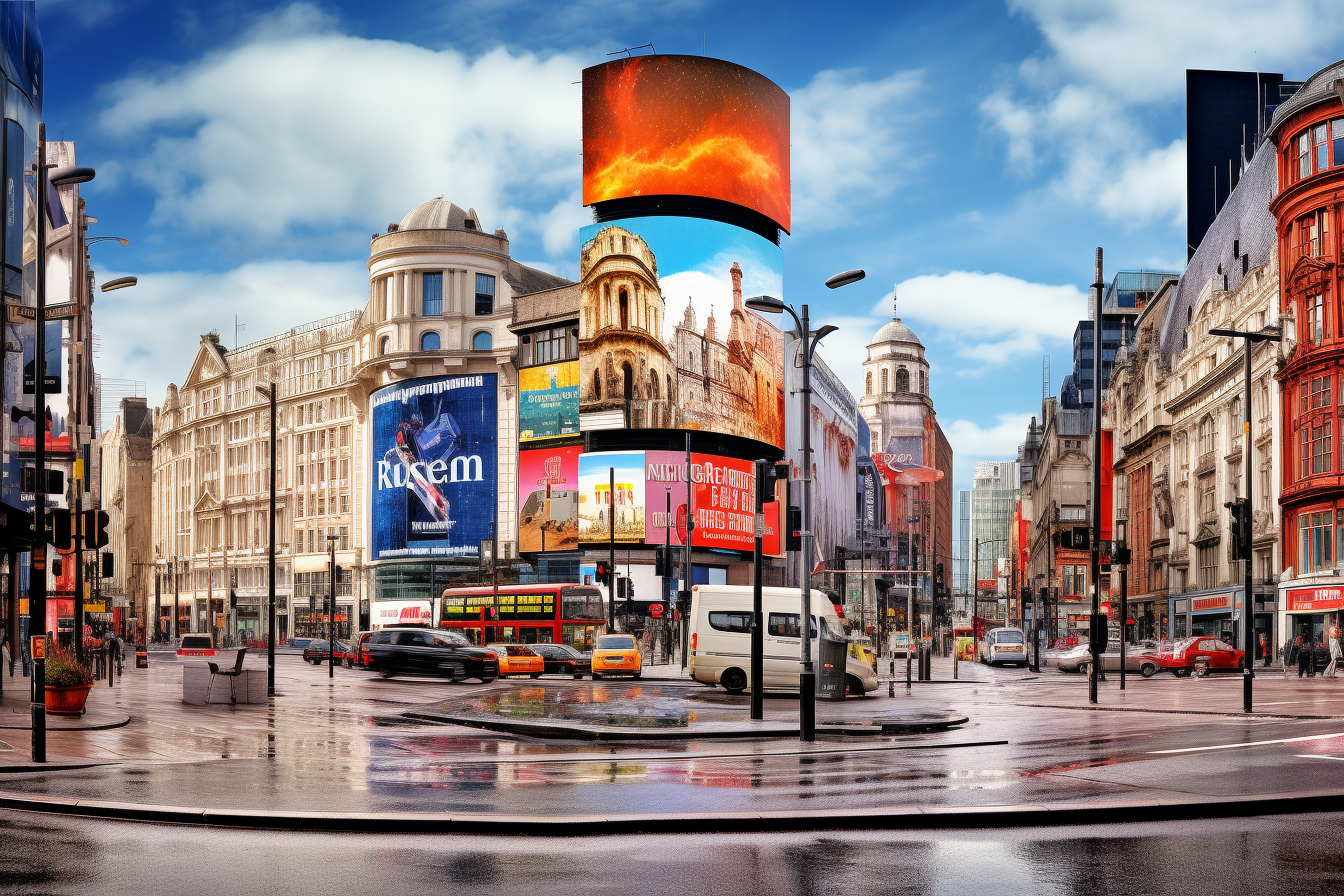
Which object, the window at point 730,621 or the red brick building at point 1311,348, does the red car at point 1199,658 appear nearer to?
the red brick building at point 1311,348

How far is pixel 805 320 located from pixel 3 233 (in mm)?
20884

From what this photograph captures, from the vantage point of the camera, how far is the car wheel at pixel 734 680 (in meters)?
35.7

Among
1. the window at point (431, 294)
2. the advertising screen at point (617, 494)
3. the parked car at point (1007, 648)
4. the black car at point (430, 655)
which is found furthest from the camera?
the window at point (431, 294)

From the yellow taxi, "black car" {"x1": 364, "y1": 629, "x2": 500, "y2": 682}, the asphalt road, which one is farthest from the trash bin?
the asphalt road

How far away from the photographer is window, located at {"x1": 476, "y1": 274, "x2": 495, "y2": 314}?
116625 mm

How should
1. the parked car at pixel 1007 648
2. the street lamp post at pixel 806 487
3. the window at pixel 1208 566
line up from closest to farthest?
the street lamp post at pixel 806 487
the parked car at pixel 1007 648
the window at pixel 1208 566

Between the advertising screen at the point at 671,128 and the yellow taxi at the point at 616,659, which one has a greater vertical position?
the advertising screen at the point at 671,128

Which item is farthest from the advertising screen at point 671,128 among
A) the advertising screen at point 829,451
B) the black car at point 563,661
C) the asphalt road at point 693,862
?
the asphalt road at point 693,862

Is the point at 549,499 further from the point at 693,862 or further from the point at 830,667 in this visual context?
the point at 693,862

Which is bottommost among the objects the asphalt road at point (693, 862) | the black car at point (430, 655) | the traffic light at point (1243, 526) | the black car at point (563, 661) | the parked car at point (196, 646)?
the parked car at point (196, 646)

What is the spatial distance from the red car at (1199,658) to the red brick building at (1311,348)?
12263mm

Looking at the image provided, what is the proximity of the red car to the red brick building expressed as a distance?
12.3 meters

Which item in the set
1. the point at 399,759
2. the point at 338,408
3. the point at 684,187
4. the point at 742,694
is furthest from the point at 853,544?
the point at 399,759

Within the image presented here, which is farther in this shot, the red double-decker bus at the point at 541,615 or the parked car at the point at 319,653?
the parked car at the point at 319,653
